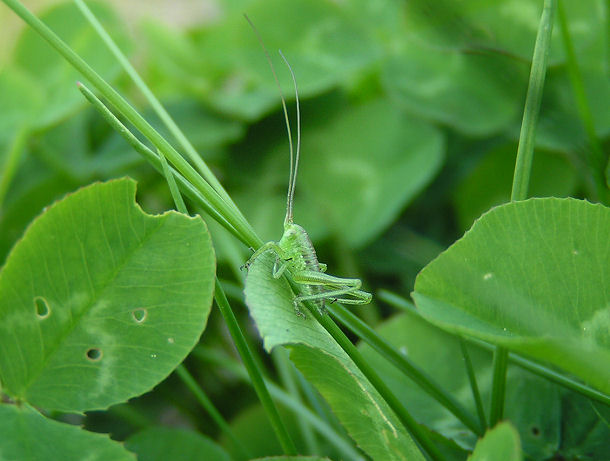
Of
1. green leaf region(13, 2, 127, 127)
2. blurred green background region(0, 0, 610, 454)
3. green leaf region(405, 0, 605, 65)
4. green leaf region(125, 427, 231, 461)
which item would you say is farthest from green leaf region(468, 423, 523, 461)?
green leaf region(13, 2, 127, 127)

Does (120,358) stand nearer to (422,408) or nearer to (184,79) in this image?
(422,408)

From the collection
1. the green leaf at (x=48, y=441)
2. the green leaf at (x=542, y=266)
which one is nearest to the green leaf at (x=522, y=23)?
the green leaf at (x=542, y=266)

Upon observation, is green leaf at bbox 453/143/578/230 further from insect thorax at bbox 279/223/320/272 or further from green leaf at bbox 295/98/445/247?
insect thorax at bbox 279/223/320/272

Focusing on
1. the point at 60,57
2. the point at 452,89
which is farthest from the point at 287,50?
the point at 60,57

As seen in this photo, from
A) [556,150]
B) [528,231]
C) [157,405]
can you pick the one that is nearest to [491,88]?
[556,150]

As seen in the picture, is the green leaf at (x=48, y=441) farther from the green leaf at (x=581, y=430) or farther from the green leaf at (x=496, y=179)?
the green leaf at (x=496, y=179)

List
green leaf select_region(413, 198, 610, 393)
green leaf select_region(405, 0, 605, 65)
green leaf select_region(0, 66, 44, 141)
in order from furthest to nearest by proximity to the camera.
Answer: green leaf select_region(0, 66, 44, 141) < green leaf select_region(405, 0, 605, 65) < green leaf select_region(413, 198, 610, 393)
